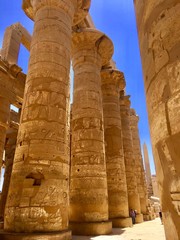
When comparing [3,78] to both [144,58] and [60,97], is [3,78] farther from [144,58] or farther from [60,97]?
[144,58]

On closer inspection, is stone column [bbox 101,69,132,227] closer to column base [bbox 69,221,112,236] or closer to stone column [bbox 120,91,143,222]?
stone column [bbox 120,91,143,222]

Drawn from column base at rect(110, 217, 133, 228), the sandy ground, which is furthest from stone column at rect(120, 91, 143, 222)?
the sandy ground

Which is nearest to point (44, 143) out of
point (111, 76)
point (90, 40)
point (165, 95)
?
point (165, 95)

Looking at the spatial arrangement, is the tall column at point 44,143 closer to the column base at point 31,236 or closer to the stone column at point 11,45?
the column base at point 31,236

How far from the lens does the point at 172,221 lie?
53.7 inches

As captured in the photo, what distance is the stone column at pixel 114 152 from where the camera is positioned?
958cm

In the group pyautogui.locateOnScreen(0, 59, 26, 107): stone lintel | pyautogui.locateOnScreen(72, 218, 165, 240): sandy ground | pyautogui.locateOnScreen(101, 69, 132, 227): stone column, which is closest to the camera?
pyautogui.locateOnScreen(72, 218, 165, 240): sandy ground

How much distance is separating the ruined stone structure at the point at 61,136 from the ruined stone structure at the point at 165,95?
3.44 m

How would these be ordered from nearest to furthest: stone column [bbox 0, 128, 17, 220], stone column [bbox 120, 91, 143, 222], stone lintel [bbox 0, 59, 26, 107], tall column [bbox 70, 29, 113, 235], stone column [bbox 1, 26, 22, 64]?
tall column [bbox 70, 29, 113, 235], stone lintel [bbox 0, 59, 26, 107], stone column [bbox 0, 128, 17, 220], stone column [bbox 120, 91, 143, 222], stone column [bbox 1, 26, 22, 64]

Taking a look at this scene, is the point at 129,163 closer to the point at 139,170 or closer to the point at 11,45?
the point at 139,170

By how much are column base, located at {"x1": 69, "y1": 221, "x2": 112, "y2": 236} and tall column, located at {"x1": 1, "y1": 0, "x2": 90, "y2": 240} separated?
230 cm

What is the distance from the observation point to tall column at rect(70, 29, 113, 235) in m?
7.08

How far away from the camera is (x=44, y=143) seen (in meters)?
4.89

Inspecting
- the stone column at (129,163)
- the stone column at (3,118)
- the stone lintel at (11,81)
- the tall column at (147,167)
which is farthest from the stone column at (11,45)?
the tall column at (147,167)
